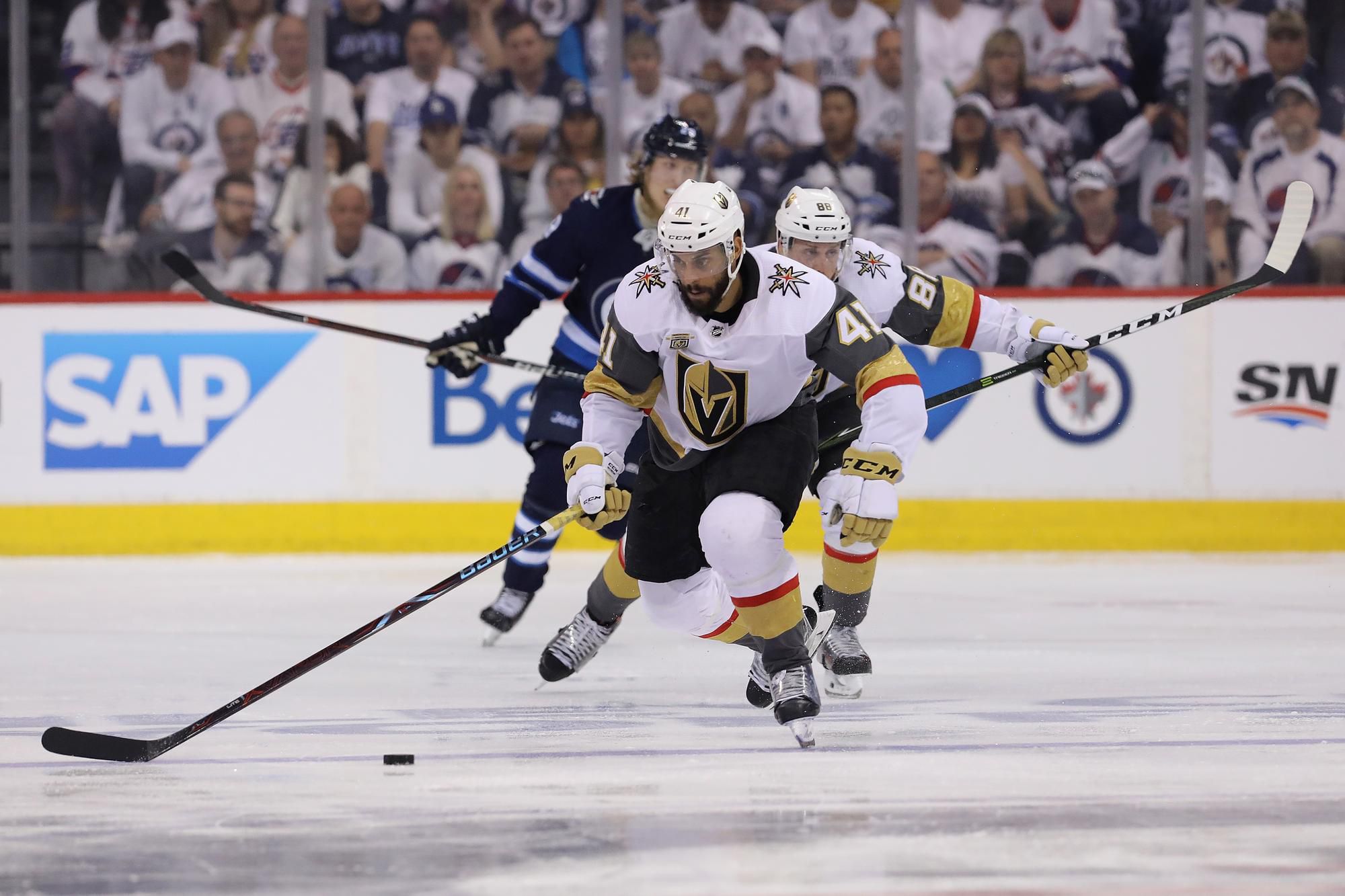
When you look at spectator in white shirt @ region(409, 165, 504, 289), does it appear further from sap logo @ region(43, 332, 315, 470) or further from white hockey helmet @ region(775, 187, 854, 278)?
white hockey helmet @ region(775, 187, 854, 278)

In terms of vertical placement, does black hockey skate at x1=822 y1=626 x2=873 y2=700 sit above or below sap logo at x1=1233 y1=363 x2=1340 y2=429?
below

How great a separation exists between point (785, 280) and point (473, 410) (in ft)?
11.3

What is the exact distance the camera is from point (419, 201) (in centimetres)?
687

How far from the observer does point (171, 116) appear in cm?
684

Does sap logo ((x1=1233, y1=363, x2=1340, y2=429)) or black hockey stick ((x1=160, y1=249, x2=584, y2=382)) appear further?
sap logo ((x1=1233, y1=363, x2=1340, y2=429))

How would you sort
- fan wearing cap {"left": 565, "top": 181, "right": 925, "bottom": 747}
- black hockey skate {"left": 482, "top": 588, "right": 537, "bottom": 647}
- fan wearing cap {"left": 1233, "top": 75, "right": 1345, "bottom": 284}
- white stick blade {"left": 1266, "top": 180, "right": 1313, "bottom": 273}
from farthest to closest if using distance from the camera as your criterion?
1. fan wearing cap {"left": 1233, "top": 75, "right": 1345, "bottom": 284}
2. black hockey skate {"left": 482, "top": 588, "right": 537, "bottom": 647}
3. white stick blade {"left": 1266, "top": 180, "right": 1313, "bottom": 273}
4. fan wearing cap {"left": 565, "top": 181, "right": 925, "bottom": 747}

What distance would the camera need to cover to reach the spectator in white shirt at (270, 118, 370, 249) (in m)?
6.81

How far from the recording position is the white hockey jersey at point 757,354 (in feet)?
10.5

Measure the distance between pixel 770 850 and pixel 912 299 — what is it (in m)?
1.81

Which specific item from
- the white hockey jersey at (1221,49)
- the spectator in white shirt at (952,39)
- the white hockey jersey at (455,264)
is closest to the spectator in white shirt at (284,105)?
the white hockey jersey at (455,264)

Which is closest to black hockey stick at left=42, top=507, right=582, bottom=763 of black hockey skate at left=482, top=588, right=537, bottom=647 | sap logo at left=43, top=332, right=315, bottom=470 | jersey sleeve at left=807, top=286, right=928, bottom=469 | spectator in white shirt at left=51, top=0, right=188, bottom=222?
jersey sleeve at left=807, top=286, right=928, bottom=469

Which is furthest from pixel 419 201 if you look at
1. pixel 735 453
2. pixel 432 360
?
pixel 735 453

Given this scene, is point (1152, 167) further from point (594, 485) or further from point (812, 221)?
point (594, 485)

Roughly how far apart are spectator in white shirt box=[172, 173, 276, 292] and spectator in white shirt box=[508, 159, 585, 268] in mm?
893
